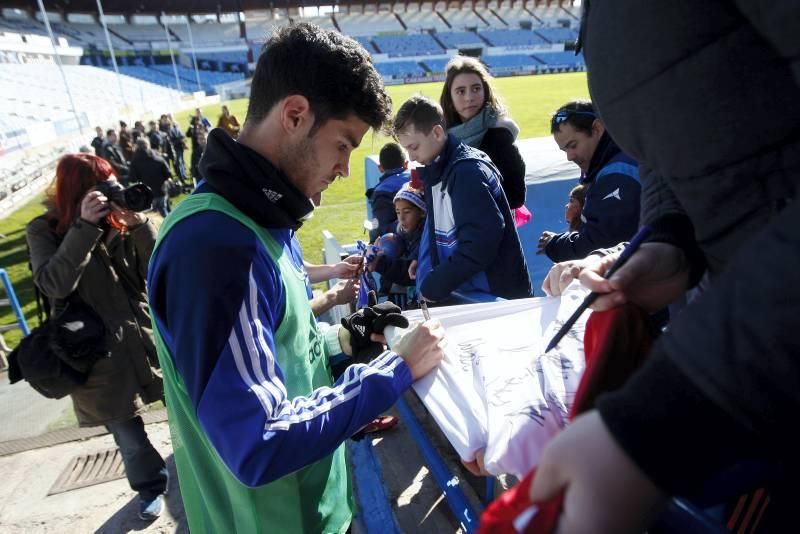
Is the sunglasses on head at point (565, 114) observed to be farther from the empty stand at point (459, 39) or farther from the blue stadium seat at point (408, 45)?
the empty stand at point (459, 39)

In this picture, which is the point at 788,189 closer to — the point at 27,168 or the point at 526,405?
the point at 526,405

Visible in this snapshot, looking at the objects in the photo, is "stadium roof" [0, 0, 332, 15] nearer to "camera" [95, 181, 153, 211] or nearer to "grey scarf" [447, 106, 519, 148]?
"grey scarf" [447, 106, 519, 148]

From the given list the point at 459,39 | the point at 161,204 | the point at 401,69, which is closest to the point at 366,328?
the point at 161,204

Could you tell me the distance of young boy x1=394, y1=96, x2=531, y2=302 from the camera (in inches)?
101

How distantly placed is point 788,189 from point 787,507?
0.49 meters

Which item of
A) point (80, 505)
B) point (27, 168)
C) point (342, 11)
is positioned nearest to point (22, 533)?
point (80, 505)

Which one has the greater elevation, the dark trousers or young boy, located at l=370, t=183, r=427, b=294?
young boy, located at l=370, t=183, r=427, b=294

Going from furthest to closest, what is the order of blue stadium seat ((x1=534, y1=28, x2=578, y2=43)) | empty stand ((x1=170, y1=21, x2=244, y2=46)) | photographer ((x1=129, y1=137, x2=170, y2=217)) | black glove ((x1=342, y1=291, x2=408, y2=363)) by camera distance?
blue stadium seat ((x1=534, y1=28, x2=578, y2=43)) < empty stand ((x1=170, y1=21, x2=244, y2=46)) < photographer ((x1=129, y1=137, x2=170, y2=217)) < black glove ((x1=342, y1=291, x2=408, y2=363))

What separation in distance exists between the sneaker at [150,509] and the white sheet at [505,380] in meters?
2.49

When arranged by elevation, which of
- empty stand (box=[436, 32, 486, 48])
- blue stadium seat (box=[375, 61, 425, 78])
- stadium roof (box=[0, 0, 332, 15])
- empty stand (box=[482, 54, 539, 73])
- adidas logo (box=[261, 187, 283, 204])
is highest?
stadium roof (box=[0, 0, 332, 15])

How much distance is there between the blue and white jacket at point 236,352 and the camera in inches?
42.2

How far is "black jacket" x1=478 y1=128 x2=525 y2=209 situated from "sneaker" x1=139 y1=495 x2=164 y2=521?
304cm

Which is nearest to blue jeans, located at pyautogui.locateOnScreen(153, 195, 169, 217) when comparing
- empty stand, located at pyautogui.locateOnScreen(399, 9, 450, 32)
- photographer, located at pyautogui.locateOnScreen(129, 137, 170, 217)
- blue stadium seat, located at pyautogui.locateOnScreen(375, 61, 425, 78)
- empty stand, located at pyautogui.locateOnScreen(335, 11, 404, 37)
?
photographer, located at pyautogui.locateOnScreen(129, 137, 170, 217)

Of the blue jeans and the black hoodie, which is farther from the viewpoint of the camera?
the blue jeans
